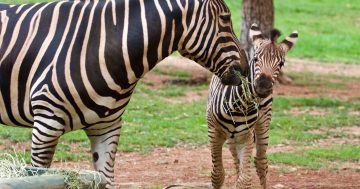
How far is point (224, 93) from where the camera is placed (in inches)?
383

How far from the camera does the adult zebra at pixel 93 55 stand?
7.07 meters

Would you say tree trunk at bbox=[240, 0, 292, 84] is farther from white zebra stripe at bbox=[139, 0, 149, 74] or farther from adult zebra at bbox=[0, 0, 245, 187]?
white zebra stripe at bbox=[139, 0, 149, 74]

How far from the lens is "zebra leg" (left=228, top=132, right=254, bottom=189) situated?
9508 mm

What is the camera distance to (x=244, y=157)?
31.8 ft

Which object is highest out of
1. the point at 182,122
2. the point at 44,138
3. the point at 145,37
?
the point at 145,37

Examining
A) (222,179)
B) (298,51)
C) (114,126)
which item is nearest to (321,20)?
(298,51)

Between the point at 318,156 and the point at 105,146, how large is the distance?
567cm

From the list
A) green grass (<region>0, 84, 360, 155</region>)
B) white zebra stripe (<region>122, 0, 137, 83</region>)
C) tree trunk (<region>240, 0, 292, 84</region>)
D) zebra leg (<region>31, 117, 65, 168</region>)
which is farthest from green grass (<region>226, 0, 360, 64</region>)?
zebra leg (<region>31, 117, 65, 168</region>)

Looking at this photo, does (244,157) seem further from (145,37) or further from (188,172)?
(145,37)

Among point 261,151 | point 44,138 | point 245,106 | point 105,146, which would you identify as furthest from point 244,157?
point 44,138

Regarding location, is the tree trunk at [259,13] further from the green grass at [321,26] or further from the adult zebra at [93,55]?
the adult zebra at [93,55]

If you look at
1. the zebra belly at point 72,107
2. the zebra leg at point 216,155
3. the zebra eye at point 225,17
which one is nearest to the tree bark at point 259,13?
the zebra leg at point 216,155

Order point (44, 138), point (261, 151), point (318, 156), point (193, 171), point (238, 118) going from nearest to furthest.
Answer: point (44, 138) < point (238, 118) < point (261, 151) < point (193, 171) < point (318, 156)

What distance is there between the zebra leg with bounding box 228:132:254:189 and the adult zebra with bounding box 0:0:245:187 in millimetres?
2374
